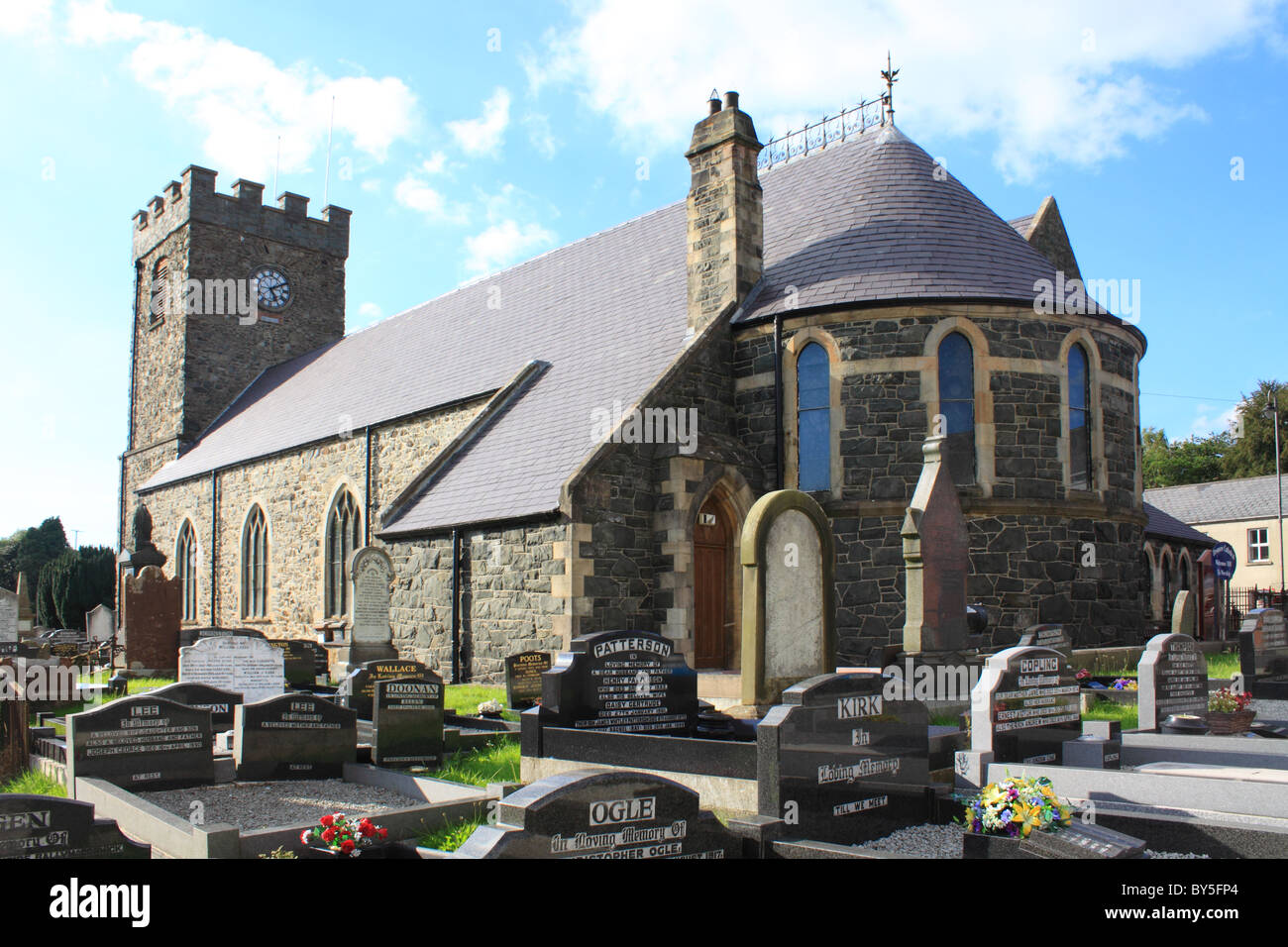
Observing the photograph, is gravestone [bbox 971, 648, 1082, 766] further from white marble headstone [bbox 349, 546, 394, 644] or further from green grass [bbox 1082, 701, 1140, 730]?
white marble headstone [bbox 349, 546, 394, 644]

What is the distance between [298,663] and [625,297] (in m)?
9.52

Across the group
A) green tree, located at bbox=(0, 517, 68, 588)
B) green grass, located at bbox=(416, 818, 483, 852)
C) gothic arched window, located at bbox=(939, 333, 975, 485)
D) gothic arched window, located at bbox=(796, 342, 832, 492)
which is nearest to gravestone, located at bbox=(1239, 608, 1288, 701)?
gothic arched window, located at bbox=(939, 333, 975, 485)

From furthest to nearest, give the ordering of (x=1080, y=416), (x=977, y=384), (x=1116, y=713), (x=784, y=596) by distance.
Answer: (x=1080, y=416) → (x=977, y=384) → (x=1116, y=713) → (x=784, y=596)

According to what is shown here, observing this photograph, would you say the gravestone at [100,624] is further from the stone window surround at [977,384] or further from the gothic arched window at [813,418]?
the stone window surround at [977,384]

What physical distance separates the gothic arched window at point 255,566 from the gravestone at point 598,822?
25.1 meters

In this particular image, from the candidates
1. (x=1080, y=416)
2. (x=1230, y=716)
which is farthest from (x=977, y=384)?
(x=1230, y=716)

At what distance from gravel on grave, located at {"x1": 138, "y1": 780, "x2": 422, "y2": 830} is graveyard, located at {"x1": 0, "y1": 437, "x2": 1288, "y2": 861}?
1.5 inches

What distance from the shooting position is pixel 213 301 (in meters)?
36.8

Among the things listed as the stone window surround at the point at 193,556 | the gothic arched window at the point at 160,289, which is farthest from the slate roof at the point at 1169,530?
the gothic arched window at the point at 160,289

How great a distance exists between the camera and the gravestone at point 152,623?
18.9 meters

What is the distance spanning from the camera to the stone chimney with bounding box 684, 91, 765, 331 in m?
17.5

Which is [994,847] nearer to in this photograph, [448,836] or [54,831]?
[448,836]

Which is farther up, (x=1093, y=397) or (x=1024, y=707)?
(x=1093, y=397)
